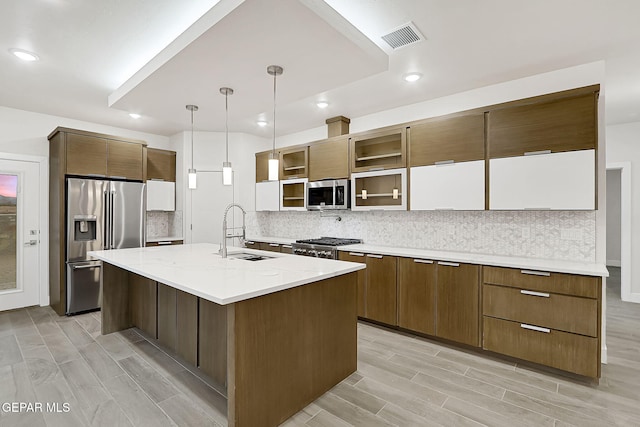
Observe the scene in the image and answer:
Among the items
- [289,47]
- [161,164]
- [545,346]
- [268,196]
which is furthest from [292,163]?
[545,346]

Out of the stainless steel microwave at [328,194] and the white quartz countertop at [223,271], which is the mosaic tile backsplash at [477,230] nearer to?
the stainless steel microwave at [328,194]

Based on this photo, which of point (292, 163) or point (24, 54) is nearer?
point (24, 54)

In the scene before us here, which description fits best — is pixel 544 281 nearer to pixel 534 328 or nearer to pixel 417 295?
pixel 534 328

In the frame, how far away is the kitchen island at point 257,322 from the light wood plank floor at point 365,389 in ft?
0.63

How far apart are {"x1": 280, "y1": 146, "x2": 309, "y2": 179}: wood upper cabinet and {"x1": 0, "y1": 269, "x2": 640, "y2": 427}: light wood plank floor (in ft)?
9.47

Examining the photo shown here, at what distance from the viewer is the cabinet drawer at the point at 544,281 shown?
8.09 ft

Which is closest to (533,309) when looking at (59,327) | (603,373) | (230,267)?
(603,373)

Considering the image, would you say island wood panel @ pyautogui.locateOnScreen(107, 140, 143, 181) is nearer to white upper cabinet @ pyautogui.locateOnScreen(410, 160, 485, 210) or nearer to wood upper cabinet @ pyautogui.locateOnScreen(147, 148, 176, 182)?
wood upper cabinet @ pyautogui.locateOnScreen(147, 148, 176, 182)

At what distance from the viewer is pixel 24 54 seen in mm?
2818

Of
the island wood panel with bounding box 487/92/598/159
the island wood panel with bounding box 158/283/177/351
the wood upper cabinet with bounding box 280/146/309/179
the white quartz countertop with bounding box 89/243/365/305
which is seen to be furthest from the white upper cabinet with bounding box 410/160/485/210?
the island wood panel with bounding box 158/283/177/351

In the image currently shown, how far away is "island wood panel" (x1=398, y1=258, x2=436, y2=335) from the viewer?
128 inches

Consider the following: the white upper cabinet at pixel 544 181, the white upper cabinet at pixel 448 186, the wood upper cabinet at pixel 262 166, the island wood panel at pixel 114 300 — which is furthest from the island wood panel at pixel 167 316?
the white upper cabinet at pixel 544 181

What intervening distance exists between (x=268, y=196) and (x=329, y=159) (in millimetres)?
1405

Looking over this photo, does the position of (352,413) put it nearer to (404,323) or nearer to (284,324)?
(284,324)
